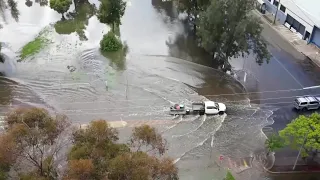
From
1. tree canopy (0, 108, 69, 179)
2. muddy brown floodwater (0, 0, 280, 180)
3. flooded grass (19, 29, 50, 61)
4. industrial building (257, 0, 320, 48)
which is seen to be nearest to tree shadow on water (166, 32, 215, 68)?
muddy brown floodwater (0, 0, 280, 180)

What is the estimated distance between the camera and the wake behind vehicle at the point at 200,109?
30.6 metres

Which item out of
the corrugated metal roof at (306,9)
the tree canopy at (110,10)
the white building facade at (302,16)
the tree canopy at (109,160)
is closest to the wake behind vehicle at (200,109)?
the tree canopy at (109,160)

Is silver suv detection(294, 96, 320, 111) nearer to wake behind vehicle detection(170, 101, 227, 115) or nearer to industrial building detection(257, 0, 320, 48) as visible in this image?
wake behind vehicle detection(170, 101, 227, 115)

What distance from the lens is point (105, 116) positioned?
3012cm

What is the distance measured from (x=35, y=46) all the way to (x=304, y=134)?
29.0 m

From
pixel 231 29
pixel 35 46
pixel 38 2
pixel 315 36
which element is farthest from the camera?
pixel 38 2

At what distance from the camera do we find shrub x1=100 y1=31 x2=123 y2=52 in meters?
39.0

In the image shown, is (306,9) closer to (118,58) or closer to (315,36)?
(315,36)

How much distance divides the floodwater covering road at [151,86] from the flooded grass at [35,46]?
1.93 feet

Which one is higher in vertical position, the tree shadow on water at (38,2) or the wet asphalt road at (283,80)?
the tree shadow on water at (38,2)

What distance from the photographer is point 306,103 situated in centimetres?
3180

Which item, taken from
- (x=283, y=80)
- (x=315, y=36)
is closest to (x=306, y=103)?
(x=283, y=80)

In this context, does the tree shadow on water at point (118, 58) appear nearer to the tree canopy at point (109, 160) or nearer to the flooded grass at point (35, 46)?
the flooded grass at point (35, 46)

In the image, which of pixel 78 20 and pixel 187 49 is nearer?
pixel 187 49
